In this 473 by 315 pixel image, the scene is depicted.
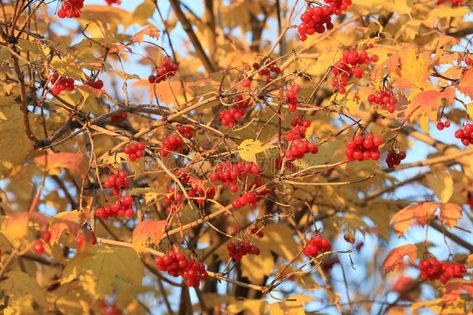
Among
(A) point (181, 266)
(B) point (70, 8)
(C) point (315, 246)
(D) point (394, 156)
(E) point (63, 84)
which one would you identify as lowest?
(A) point (181, 266)

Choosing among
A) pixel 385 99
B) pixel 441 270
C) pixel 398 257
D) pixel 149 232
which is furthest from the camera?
pixel 398 257

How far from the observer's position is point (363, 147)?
2984 millimetres

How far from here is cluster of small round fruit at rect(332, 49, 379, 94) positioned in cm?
337

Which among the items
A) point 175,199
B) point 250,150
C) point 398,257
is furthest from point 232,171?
point 398,257

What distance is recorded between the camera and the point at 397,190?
4895mm

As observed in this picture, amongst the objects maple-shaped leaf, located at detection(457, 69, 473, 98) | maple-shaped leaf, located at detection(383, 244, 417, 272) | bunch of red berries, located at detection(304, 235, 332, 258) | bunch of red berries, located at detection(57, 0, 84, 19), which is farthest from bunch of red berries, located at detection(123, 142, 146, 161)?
maple-shaped leaf, located at detection(383, 244, 417, 272)

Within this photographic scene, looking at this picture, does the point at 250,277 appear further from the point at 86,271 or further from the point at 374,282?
the point at 374,282

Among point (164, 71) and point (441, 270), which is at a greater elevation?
point (164, 71)

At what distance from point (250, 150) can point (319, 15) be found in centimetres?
70

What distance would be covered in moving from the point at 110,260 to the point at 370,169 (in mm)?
1453

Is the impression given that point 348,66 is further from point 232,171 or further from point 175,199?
point 175,199

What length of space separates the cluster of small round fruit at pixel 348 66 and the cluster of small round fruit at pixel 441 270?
0.94 meters

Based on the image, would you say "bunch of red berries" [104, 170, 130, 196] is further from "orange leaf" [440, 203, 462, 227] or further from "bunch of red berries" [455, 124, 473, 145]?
"orange leaf" [440, 203, 462, 227]

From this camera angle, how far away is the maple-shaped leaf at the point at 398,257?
3.84 m
